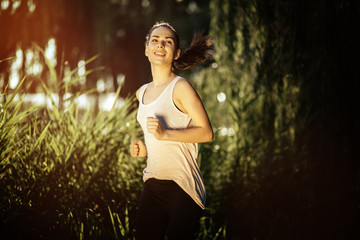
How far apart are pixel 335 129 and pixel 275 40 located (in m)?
1.02

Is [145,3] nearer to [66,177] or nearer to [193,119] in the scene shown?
[66,177]

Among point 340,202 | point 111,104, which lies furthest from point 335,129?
point 111,104

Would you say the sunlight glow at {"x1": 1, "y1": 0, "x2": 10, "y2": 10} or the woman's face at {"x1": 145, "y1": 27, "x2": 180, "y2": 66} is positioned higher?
the sunlight glow at {"x1": 1, "y1": 0, "x2": 10, "y2": 10}

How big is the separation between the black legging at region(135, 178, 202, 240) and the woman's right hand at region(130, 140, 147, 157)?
0.56 ft

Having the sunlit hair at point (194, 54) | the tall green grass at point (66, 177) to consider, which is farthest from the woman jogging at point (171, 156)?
the tall green grass at point (66, 177)

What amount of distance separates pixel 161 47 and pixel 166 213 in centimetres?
80

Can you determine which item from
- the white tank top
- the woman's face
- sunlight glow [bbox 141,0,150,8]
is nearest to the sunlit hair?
the woman's face

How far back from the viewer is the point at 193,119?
190 cm

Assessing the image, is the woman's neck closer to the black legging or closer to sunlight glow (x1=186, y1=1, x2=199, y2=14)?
the black legging

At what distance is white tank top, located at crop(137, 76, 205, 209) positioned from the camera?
189cm

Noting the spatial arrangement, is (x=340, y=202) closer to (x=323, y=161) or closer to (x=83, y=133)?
(x=323, y=161)

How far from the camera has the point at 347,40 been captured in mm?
3740

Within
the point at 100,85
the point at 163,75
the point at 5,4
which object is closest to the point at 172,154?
the point at 163,75

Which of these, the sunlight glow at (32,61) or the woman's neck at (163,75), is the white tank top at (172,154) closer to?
the woman's neck at (163,75)
